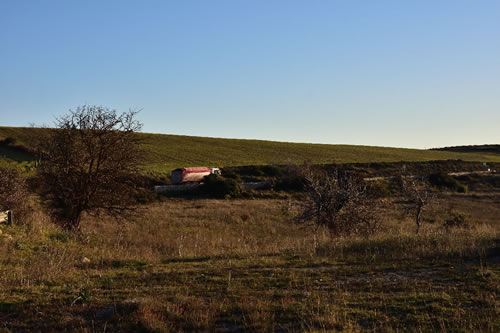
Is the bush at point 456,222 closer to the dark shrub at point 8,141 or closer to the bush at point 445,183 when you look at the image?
the bush at point 445,183

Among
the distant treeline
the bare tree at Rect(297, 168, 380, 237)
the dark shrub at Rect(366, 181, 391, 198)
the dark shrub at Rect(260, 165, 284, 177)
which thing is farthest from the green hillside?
the bare tree at Rect(297, 168, 380, 237)

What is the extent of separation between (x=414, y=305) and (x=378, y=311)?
2.46 feet

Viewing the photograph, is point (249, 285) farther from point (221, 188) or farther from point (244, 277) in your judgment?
point (221, 188)

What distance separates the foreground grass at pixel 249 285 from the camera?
6.50 metres

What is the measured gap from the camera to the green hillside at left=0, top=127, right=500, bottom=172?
208 feet

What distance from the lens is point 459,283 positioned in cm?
864

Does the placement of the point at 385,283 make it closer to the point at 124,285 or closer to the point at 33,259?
the point at 124,285

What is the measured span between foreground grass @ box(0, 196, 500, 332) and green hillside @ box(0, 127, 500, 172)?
1703 inches

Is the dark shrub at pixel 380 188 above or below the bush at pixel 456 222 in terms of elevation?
above

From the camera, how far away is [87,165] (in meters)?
19.2

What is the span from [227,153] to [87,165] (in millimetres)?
55418

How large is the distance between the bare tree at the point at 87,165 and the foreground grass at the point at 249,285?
2.67m

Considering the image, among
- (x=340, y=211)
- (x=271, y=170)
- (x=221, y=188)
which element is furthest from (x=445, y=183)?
(x=340, y=211)

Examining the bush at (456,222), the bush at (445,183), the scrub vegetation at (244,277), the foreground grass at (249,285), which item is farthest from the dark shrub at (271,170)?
the foreground grass at (249,285)
